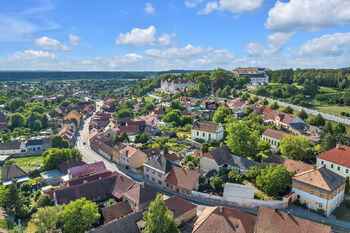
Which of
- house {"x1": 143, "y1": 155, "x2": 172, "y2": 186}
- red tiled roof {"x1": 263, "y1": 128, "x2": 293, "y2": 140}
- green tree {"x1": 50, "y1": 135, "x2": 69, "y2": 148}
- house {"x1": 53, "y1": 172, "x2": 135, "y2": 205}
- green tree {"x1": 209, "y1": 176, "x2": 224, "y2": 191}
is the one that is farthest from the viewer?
green tree {"x1": 50, "y1": 135, "x2": 69, "y2": 148}

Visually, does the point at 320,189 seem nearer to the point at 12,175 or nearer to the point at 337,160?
the point at 337,160

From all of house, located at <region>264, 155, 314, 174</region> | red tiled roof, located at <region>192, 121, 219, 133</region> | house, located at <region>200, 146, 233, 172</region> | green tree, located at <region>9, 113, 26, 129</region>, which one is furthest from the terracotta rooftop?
green tree, located at <region>9, 113, 26, 129</region>

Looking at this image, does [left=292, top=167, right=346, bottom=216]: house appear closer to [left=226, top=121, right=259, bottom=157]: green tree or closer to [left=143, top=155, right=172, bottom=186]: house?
[left=226, top=121, right=259, bottom=157]: green tree

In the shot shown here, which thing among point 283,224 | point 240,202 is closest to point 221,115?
point 240,202

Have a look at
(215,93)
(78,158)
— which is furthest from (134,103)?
(78,158)

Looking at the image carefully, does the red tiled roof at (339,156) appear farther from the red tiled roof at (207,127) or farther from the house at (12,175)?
the house at (12,175)
